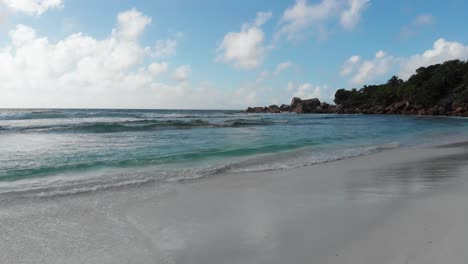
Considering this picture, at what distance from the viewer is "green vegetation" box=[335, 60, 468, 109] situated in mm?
60412

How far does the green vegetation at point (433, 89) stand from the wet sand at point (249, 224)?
61.6 meters

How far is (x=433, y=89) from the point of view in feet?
211

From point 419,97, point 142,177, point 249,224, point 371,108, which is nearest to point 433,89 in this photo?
point 419,97

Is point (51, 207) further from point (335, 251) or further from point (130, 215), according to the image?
point (335, 251)

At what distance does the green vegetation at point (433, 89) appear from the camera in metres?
60.4

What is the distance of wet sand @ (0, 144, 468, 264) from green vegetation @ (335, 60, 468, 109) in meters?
61.6

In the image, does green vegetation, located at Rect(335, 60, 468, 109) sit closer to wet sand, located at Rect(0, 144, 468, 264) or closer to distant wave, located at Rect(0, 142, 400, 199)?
distant wave, located at Rect(0, 142, 400, 199)

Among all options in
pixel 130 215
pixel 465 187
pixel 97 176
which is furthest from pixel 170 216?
pixel 465 187

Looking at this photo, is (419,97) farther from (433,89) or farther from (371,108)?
(371,108)

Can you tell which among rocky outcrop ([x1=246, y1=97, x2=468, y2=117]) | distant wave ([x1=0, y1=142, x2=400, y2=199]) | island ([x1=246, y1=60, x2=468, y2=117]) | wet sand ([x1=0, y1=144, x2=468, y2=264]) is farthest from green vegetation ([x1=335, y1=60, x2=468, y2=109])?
wet sand ([x1=0, y1=144, x2=468, y2=264])

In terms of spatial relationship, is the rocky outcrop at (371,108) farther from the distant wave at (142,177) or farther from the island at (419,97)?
the distant wave at (142,177)

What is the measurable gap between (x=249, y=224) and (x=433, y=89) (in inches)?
2922

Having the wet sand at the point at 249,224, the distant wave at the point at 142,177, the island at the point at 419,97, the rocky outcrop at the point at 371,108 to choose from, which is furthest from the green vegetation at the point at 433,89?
the wet sand at the point at 249,224

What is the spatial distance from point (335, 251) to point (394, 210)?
1798 millimetres
